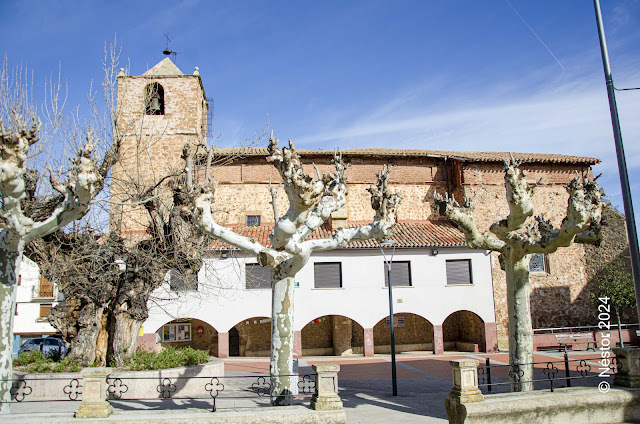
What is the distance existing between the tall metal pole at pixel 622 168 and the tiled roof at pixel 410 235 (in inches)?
578

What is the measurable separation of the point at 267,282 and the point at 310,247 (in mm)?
14105

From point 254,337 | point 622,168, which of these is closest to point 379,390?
point 622,168

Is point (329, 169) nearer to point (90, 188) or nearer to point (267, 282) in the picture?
point (267, 282)

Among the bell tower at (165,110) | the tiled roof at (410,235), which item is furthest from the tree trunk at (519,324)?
the bell tower at (165,110)

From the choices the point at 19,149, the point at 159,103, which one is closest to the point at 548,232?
the point at 19,149

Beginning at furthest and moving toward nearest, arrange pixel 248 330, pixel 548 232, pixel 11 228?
pixel 248 330
pixel 548 232
pixel 11 228

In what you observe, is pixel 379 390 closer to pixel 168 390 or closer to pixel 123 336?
pixel 168 390

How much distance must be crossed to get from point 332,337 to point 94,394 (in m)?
18.0

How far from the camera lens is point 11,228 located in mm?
8328

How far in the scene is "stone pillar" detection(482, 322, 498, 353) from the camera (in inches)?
936

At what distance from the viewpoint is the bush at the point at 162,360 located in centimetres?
1266

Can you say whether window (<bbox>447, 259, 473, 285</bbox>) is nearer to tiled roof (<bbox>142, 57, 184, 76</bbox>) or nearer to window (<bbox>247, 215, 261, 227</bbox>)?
window (<bbox>247, 215, 261, 227</bbox>)

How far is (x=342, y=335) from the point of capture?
79.9 feet

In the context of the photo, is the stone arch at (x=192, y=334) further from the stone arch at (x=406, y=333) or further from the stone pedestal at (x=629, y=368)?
the stone pedestal at (x=629, y=368)
